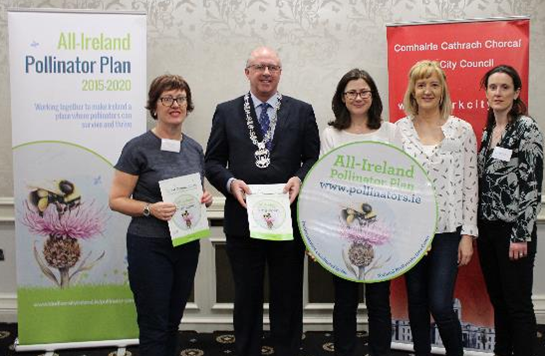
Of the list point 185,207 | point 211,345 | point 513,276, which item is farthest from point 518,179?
point 211,345

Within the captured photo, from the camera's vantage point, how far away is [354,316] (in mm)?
2438

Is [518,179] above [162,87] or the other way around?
the other way around

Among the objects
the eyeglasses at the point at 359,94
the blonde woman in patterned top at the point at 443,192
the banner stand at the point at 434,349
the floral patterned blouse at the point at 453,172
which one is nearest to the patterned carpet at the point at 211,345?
the banner stand at the point at 434,349

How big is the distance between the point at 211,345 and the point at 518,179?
6.59 feet

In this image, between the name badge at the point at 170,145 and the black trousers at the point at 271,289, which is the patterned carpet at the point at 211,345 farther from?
the name badge at the point at 170,145

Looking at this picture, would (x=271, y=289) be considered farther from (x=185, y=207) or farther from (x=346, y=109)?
(x=346, y=109)

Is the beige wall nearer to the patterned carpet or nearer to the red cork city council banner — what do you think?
the red cork city council banner

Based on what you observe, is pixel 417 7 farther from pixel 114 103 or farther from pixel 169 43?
pixel 114 103

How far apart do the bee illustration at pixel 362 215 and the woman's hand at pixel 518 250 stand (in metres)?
0.71

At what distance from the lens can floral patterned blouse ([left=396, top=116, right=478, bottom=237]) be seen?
2346 millimetres

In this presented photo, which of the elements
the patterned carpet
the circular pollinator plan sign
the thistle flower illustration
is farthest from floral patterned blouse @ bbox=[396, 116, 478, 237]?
the thistle flower illustration

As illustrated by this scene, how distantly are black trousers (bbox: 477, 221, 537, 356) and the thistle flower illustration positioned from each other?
6.91 feet

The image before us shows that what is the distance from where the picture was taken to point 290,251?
2.43 m

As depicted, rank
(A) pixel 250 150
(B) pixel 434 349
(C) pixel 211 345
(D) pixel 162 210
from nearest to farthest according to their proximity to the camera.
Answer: (D) pixel 162 210 < (A) pixel 250 150 < (B) pixel 434 349 < (C) pixel 211 345
